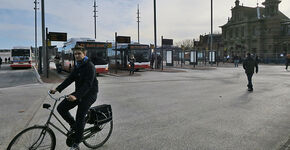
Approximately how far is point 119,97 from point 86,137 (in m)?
5.45

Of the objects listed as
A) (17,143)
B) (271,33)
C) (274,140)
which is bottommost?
(274,140)

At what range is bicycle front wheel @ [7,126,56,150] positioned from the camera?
345 centimetres

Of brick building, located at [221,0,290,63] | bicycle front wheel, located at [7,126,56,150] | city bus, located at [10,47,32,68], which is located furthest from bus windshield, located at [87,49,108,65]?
brick building, located at [221,0,290,63]

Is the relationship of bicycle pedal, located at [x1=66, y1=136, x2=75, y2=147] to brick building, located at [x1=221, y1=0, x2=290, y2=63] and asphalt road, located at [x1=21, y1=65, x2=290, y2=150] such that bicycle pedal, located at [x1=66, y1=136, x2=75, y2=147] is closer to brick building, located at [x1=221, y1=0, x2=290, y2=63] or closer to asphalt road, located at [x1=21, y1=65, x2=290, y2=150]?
asphalt road, located at [x1=21, y1=65, x2=290, y2=150]

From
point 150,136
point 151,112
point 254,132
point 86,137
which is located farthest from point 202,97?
point 86,137

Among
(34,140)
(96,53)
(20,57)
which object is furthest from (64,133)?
(20,57)

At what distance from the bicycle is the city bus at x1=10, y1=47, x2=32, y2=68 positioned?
28468mm

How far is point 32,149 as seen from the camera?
3.68 meters

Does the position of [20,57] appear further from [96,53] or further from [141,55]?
[141,55]

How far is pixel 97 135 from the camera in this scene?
14.7ft

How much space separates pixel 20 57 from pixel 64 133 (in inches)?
1150

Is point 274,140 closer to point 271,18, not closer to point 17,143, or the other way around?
point 17,143

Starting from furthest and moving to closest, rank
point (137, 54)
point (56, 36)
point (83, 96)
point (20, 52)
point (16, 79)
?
point (20, 52) < point (137, 54) < point (56, 36) < point (16, 79) < point (83, 96)

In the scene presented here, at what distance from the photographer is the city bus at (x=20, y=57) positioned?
1142 inches
